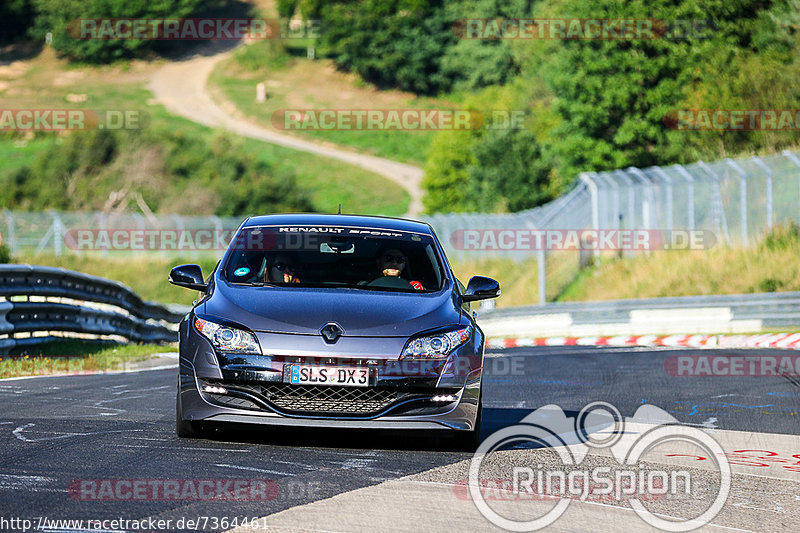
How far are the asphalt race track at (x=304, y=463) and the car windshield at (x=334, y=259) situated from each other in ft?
3.44

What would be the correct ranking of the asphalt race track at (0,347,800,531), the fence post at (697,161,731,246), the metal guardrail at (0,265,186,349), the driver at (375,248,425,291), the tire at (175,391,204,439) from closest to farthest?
the asphalt race track at (0,347,800,531)
the tire at (175,391,204,439)
the driver at (375,248,425,291)
the metal guardrail at (0,265,186,349)
the fence post at (697,161,731,246)

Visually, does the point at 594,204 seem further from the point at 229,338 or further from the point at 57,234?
the point at 229,338

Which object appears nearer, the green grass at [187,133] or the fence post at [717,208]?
the fence post at [717,208]

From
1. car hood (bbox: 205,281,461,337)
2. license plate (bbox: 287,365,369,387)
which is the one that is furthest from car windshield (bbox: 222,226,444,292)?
license plate (bbox: 287,365,369,387)

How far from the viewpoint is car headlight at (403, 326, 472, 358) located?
783 centimetres

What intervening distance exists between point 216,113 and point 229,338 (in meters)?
108

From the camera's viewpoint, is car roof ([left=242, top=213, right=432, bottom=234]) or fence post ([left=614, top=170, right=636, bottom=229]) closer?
car roof ([left=242, top=213, right=432, bottom=234])

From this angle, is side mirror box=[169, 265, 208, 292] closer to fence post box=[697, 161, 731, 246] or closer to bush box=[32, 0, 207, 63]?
fence post box=[697, 161, 731, 246]

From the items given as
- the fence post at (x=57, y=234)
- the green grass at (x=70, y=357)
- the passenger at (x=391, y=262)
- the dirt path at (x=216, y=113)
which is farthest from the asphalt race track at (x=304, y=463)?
the dirt path at (x=216, y=113)

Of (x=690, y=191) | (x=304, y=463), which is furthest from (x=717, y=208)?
(x=304, y=463)

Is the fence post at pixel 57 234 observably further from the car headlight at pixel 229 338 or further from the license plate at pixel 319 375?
the license plate at pixel 319 375

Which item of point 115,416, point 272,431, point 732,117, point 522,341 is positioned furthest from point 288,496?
point 732,117

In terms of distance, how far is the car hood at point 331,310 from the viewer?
779 cm

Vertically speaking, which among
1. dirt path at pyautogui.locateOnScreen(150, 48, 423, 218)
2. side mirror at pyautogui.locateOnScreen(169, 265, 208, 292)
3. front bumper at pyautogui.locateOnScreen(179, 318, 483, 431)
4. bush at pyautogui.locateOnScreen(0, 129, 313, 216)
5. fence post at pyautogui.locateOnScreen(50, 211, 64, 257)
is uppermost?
side mirror at pyautogui.locateOnScreen(169, 265, 208, 292)
